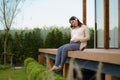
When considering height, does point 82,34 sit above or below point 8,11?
below

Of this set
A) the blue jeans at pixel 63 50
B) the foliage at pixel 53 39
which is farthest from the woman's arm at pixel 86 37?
the foliage at pixel 53 39

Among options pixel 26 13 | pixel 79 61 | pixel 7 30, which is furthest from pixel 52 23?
pixel 79 61

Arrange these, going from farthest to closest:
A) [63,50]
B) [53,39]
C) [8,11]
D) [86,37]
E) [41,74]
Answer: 1. [8,11]
2. [53,39]
3. [63,50]
4. [86,37]
5. [41,74]

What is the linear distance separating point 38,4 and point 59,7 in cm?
111

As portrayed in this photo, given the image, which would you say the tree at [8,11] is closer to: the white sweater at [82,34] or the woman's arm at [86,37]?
the white sweater at [82,34]

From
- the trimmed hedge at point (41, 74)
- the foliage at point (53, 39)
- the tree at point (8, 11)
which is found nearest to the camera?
the trimmed hedge at point (41, 74)

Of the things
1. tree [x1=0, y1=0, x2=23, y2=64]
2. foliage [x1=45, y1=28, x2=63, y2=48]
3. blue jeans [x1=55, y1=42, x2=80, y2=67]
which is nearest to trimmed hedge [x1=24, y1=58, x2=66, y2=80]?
blue jeans [x1=55, y1=42, x2=80, y2=67]

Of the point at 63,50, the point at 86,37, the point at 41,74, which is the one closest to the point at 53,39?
the point at 63,50

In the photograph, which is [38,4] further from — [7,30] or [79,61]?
[79,61]

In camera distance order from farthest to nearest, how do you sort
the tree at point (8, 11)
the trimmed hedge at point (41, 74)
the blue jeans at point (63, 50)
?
the tree at point (8, 11)
the blue jeans at point (63, 50)
the trimmed hedge at point (41, 74)

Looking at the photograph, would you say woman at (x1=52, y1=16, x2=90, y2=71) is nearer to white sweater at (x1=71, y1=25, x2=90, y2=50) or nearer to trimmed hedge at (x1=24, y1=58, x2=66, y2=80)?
white sweater at (x1=71, y1=25, x2=90, y2=50)

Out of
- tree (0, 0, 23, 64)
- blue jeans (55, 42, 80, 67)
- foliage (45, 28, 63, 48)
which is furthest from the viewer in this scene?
tree (0, 0, 23, 64)

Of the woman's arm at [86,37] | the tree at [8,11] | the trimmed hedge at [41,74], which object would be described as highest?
the tree at [8,11]

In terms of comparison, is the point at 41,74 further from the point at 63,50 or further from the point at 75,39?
the point at 75,39
